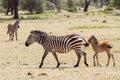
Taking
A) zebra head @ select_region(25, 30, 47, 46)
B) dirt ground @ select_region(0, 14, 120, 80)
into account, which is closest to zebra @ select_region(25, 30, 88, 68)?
zebra head @ select_region(25, 30, 47, 46)

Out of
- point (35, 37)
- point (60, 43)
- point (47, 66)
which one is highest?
point (35, 37)

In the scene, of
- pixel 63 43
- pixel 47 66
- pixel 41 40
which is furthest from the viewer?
pixel 47 66

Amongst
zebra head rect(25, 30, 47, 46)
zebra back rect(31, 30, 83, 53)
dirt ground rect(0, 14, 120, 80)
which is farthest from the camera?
zebra head rect(25, 30, 47, 46)

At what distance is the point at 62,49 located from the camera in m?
18.2

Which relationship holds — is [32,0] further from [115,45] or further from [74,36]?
[74,36]

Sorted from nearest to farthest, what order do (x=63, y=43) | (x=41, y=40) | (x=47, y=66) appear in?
(x=63, y=43)
(x=41, y=40)
(x=47, y=66)

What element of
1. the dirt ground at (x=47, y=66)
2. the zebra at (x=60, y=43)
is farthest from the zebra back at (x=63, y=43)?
the dirt ground at (x=47, y=66)

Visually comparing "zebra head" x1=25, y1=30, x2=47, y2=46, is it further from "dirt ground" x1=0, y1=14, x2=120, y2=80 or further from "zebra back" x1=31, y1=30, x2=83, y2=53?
"dirt ground" x1=0, y1=14, x2=120, y2=80

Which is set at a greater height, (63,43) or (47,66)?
(63,43)

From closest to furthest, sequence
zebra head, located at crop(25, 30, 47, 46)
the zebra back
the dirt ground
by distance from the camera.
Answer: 1. the dirt ground
2. the zebra back
3. zebra head, located at crop(25, 30, 47, 46)

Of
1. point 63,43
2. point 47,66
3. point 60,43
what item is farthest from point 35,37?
point 47,66

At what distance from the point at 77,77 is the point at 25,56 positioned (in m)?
9.68

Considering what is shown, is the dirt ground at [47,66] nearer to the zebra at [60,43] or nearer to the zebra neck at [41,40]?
the zebra at [60,43]

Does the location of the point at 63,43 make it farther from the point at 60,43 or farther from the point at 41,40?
the point at 41,40
